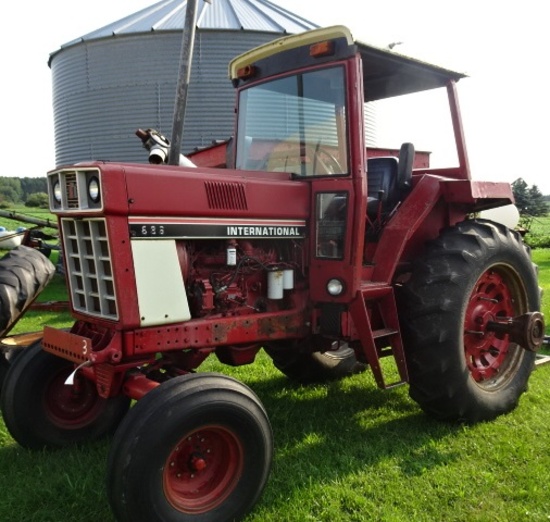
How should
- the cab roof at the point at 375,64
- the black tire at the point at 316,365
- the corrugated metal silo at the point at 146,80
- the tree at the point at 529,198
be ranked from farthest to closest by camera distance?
the tree at the point at 529,198 < the corrugated metal silo at the point at 146,80 < the black tire at the point at 316,365 < the cab roof at the point at 375,64

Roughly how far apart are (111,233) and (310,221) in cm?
130

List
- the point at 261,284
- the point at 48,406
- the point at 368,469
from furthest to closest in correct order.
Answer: the point at 48,406, the point at 261,284, the point at 368,469

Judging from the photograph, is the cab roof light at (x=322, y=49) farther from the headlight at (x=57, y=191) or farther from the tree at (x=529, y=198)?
the tree at (x=529, y=198)

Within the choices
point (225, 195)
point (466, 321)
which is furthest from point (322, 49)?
point (466, 321)

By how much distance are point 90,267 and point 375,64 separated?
2.31 m

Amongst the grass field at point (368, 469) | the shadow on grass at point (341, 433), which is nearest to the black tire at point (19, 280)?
the grass field at point (368, 469)

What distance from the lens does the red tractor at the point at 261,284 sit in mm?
2916

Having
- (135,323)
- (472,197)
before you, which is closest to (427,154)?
(472,197)

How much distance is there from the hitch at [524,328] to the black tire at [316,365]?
1.27m

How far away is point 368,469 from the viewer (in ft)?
11.2

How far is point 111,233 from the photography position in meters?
2.97

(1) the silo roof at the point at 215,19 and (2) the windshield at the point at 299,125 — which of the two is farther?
(1) the silo roof at the point at 215,19

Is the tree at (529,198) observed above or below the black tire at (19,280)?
below

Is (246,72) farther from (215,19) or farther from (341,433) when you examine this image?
(215,19)
